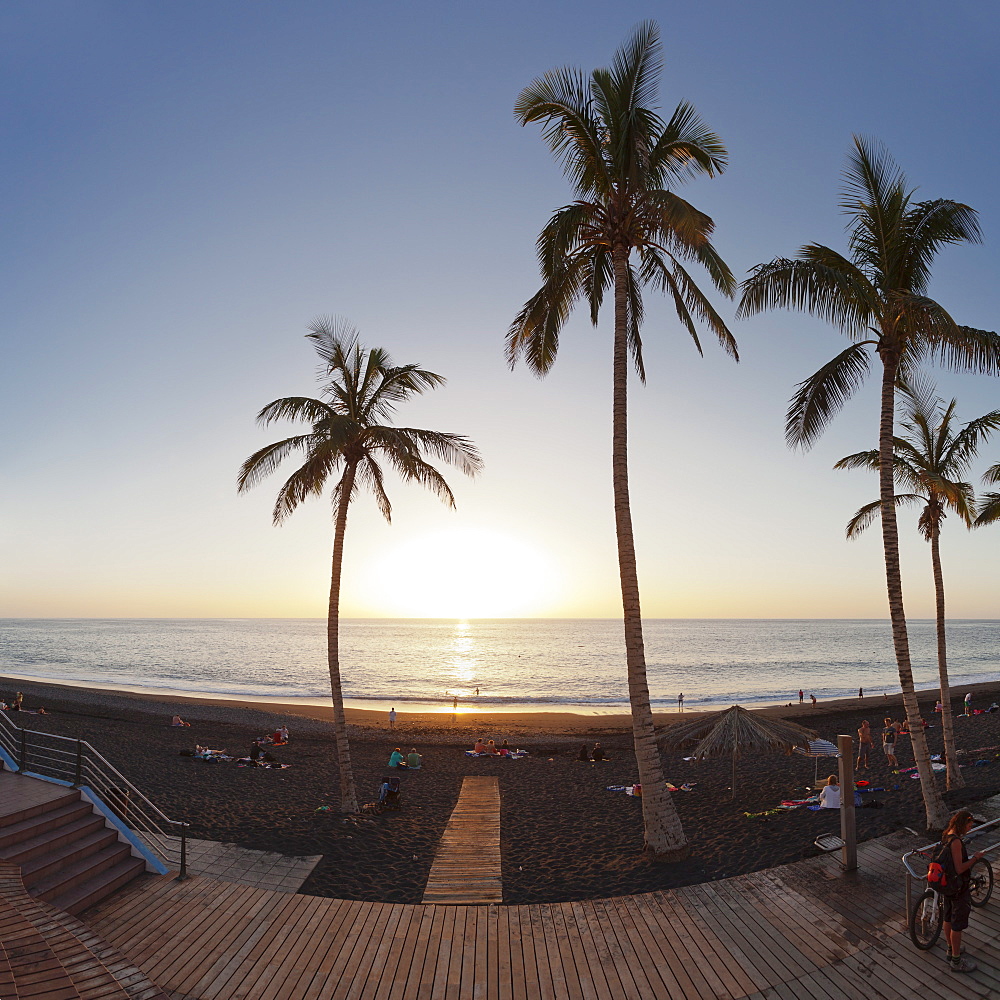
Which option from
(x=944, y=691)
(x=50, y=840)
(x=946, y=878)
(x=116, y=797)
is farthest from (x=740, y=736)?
(x=50, y=840)

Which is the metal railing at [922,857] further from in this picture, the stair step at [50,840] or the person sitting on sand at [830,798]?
the stair step at [50,840]

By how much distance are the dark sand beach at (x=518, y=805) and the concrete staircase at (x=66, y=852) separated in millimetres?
2862

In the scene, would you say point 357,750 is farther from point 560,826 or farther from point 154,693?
point 154,693

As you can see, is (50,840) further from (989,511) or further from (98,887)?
(989,511)

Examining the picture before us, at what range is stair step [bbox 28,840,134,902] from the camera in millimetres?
8219

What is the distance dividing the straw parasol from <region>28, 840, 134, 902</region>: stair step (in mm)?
12894

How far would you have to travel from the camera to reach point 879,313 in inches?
479

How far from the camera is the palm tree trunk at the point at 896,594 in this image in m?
11.3

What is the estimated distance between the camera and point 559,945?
805 centimetres

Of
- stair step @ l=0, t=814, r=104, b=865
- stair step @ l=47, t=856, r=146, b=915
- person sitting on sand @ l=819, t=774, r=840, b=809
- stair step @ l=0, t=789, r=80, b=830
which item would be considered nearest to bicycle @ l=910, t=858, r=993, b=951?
person sitting on sand @ l=819, t=774, r=840, b=809

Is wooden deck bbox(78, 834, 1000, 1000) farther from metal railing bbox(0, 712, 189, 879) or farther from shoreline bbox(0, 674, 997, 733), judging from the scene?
shoreline bbox(0, 674, 997, 733)

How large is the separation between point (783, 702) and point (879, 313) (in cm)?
4818

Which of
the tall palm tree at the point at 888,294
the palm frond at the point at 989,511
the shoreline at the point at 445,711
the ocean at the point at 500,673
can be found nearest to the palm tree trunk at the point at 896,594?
the tall palm tree at the point at 888,294

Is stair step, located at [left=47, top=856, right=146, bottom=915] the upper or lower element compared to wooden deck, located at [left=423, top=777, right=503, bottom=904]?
upper
